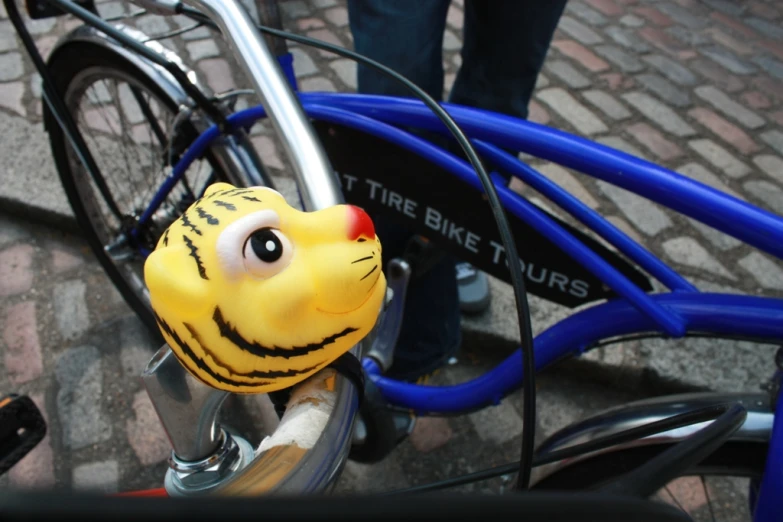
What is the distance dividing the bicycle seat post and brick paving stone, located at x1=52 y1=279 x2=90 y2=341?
52.3 inches

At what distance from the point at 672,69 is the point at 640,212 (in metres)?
1.11

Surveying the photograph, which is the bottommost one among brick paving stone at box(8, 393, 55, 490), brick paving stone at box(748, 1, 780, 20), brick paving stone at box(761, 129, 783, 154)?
brick paving stone at box(8, 393, 55, 490)

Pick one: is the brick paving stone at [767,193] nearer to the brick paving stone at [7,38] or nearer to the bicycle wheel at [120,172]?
the bicycle wheel at [120,172]

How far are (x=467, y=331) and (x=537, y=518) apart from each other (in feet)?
5.12

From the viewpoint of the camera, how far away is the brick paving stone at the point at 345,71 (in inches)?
100

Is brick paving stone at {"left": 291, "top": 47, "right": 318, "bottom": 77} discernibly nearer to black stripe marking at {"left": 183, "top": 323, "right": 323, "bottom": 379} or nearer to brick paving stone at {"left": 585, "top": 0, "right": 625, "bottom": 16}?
brick paving stone at {"left": 585, "top": 0, "right": 625, "bottom": 16}

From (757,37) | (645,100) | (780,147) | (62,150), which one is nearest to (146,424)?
(62,150)

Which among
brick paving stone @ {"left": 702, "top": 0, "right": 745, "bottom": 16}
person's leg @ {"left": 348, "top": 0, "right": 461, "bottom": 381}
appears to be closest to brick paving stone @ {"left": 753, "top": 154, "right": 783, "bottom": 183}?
brick paving stone @ {"left": 702, "top": 0, "right": 745, "bottom": 16}

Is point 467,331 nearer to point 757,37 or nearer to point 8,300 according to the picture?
point 8,300

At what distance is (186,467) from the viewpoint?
0.59 meters

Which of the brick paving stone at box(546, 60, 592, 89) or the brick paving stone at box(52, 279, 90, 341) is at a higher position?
the brick paving stone at box(546, 60, 592, 89)

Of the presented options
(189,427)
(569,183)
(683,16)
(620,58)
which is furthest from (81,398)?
(683,16)

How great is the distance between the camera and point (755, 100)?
8.75 feet

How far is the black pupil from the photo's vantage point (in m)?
0.43
